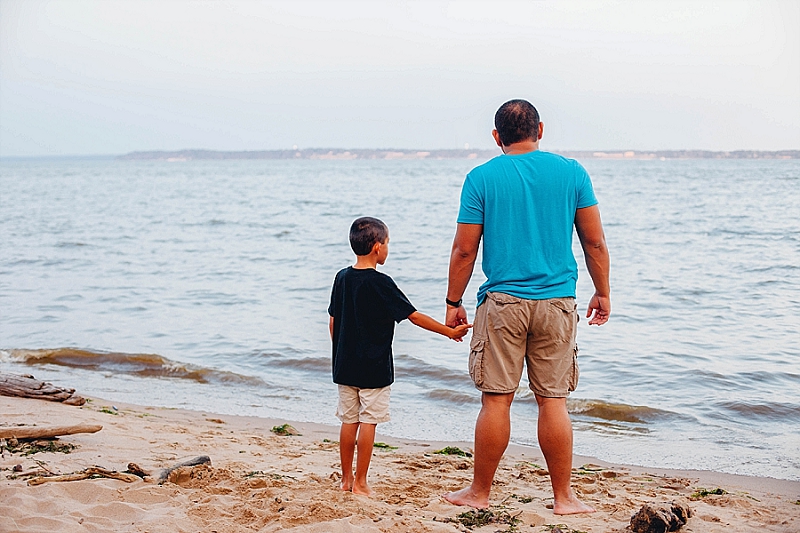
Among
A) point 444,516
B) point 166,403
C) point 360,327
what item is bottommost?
point 166,403

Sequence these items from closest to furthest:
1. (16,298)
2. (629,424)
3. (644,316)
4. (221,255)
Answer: (629,424) < (644,316) < (16,298) < (221,255)

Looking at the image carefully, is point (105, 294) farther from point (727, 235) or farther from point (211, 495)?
point (727, 235)

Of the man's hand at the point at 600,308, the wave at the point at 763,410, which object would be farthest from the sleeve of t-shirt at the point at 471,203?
the wave at the point at 763,410

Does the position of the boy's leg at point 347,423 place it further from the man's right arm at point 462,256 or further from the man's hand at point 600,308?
the man's hand at point 600,308

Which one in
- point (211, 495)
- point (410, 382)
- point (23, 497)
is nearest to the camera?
point (23, 497)

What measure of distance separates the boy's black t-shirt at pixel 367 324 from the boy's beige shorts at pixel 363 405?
44 mm

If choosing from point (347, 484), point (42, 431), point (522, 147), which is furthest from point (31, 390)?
point (522, 147)

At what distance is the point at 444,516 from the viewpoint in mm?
3729

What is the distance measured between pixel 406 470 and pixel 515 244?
202 centimetres

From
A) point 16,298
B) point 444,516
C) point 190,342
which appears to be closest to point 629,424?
point 444,516

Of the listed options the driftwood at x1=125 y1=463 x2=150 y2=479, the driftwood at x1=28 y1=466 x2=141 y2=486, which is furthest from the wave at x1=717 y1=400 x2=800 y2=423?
the driftwood at x1=28 y1=466 x2=141 y2=486

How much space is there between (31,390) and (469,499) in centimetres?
408

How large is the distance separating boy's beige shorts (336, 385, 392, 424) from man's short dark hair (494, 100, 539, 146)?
1.47 metres

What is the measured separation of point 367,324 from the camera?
3900 millimetres
